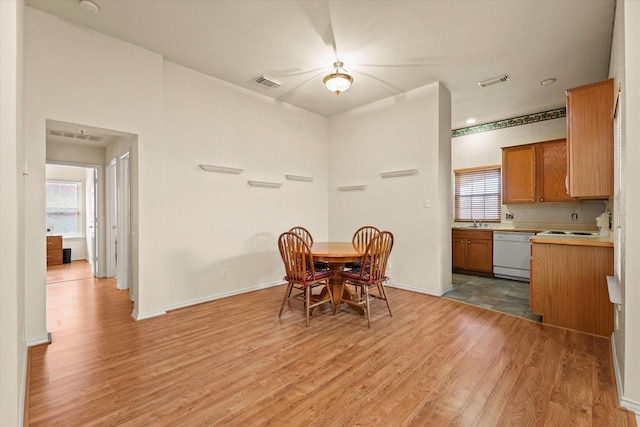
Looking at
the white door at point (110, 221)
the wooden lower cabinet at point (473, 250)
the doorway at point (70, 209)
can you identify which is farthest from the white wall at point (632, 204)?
the doorway at point (70, 209)

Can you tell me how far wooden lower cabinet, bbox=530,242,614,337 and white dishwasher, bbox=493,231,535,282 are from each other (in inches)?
78.7

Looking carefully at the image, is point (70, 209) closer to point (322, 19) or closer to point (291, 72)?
point (291, 72)

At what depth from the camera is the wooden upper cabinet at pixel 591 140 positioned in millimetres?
2525

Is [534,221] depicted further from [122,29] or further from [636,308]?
[122,29]

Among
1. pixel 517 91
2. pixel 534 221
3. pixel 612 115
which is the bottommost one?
pixel 534 221

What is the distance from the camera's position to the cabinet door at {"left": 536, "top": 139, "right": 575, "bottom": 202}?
4.75 m

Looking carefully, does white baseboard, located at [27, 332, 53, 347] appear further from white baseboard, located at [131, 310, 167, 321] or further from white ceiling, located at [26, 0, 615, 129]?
white ceiling, located at [26, 0, 615, 129]

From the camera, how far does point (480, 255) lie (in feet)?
17.4

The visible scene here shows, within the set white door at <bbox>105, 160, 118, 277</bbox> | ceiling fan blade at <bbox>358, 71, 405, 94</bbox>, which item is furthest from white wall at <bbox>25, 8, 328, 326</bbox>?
ceiling fan blade at <bbox>358, 71, 405, 94</bbox>

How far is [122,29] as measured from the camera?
288 cm

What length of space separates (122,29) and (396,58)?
9.55 ft

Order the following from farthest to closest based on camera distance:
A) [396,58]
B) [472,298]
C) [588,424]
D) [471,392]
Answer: [472,298] → [396,58] → [471,392] → [588,424]

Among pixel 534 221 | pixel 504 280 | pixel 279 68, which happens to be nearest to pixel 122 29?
pixel 279 68

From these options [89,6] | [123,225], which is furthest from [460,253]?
[89,6]
